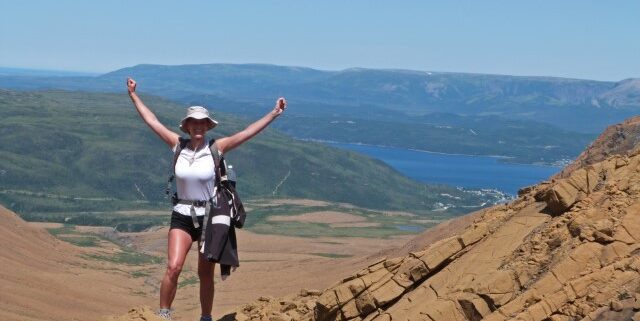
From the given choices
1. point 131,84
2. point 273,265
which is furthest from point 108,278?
point 131,84

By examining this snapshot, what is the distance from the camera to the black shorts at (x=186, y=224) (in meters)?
11.6

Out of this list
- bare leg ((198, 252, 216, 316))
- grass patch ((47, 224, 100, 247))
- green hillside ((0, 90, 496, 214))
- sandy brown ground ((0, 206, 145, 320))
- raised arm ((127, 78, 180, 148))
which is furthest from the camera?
green hillside ((0, 90, 496, 214))

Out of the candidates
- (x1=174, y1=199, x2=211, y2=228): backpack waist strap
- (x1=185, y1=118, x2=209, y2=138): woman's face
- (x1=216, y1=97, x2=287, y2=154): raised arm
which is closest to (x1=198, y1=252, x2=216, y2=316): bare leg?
(x1=174, y1=199, x2=211, y2=228): backpack waist strap

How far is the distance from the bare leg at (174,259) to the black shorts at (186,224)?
5 cm

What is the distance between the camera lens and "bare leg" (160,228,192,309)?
11.4m

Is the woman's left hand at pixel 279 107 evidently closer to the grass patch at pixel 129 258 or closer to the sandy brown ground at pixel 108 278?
the sandy brown ground at pixel 108 278

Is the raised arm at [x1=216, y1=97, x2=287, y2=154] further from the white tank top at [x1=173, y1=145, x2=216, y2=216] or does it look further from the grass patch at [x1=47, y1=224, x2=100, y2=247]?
the grass patch at [x1=47, y1=224, x2=100, y2=247]

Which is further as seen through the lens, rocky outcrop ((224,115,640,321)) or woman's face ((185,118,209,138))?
woman's face ((185,118,209,138))

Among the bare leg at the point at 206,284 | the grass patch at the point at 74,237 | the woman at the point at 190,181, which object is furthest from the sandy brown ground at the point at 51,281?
the woman at the point at 190,181

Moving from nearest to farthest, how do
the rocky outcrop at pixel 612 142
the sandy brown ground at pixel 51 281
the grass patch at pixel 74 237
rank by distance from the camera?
the rocky outcrop at pixel 612 142 < the sandy brown ground at pixel 51 281 < the grass patch at pixel 74 237

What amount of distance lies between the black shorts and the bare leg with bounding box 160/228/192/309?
0.17 ft

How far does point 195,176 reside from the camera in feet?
→ 37.5

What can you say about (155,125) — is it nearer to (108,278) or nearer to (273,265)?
(108,278)

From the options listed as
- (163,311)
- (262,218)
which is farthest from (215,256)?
(262,218)
